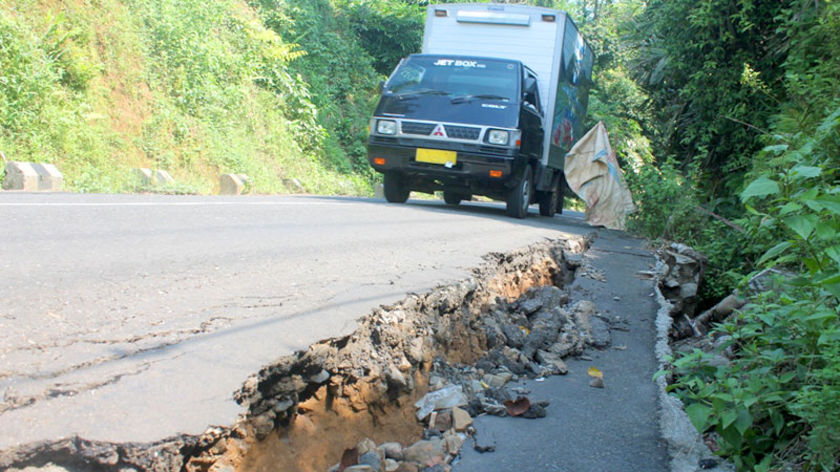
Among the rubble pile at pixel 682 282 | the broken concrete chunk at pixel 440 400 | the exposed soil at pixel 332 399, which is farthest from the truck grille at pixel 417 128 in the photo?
the broken concrete chunk at pixel 440 400

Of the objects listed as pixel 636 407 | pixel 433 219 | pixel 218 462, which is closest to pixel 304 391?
pixel 218 462

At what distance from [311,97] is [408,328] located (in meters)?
14.9

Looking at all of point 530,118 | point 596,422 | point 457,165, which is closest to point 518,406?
point 596,422

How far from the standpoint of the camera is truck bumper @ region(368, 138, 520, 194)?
900cm

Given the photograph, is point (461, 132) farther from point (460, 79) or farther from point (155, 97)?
point (155, 97)

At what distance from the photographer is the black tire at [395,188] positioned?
9836 millimetres

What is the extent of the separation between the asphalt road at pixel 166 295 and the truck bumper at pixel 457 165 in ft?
7.67

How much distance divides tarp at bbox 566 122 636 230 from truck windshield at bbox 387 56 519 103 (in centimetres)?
215

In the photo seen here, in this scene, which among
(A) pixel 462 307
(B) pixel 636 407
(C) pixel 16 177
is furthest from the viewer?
(C) pixel 16 177

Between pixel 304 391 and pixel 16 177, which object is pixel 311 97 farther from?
pixel 304 391

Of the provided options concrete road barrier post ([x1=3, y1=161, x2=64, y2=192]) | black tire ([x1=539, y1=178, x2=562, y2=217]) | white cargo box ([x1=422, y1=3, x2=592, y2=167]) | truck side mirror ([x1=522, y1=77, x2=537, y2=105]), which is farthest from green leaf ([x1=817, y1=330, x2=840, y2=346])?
black tire ([x1=539, y1=178, x2=562, y2=217])

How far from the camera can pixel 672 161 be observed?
9398 mm

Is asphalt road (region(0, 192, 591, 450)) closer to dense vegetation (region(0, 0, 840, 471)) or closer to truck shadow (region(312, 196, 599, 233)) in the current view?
dense vegetation (region(0, 0, 840, 471))

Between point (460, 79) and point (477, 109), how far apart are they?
0.64 meters
